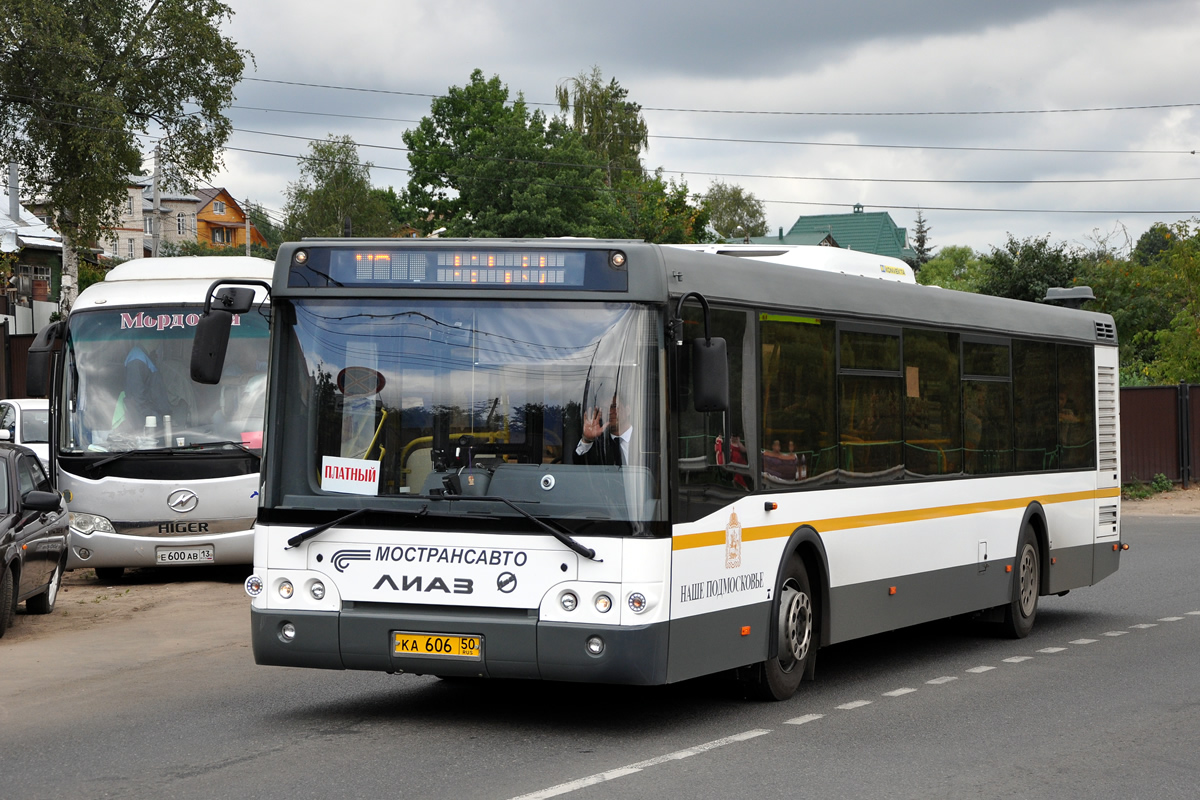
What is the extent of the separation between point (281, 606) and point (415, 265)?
79.1 inches

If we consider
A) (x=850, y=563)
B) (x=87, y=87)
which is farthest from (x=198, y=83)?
(x=850, y=563)

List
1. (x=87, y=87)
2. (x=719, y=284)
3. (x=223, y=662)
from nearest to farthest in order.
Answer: (x=719, y=284), (x=223, y=662), (x=87, y=87)

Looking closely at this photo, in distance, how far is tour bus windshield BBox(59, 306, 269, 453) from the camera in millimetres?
16547

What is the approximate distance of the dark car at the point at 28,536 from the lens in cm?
1274

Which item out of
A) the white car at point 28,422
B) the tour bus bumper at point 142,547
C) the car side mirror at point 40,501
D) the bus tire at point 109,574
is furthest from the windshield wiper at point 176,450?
the white car at point 28,422

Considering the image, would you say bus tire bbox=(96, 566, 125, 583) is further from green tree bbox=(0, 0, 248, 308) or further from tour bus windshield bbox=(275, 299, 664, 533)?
green tree bbox=(0, 0, 248, 308)

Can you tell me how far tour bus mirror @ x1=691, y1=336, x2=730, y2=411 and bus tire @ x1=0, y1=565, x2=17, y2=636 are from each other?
7.29 metres

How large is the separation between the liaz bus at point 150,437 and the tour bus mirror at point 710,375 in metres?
9.60

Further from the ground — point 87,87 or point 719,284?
point 87,87

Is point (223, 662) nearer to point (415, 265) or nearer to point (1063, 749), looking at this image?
point (415, 265)

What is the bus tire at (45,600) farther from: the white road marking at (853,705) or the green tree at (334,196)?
the green tree at (334,196)

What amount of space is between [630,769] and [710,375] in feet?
6.55

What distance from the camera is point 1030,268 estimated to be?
174 ft

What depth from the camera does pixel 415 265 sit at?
27.7 feet
